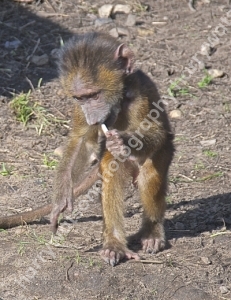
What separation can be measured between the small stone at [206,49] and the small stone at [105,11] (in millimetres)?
1322

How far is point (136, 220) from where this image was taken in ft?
24.4

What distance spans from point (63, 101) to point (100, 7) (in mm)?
2100

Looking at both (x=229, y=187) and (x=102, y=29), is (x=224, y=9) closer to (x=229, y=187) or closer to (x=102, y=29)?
(x=102, y=29)

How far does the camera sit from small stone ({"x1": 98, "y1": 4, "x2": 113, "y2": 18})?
432 inches

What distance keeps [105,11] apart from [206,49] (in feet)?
4.69

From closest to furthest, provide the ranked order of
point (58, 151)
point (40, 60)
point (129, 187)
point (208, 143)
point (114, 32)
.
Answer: point (129, 187) < point (58, 151) < point (208, 143) < point (40, 60) < point (114, 32)

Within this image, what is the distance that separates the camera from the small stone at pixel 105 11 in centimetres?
1096

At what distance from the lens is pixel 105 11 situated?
11.0 m

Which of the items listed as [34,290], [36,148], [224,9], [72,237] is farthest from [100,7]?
[34,290]

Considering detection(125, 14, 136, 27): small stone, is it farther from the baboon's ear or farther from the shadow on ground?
the baboon's ear

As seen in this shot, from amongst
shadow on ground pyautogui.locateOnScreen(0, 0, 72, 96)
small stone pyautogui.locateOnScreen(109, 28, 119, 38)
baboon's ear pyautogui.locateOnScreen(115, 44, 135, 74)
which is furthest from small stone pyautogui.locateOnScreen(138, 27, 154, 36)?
baboon's ear pyautogui.locateOnScreen(115, 44, 135, 74)

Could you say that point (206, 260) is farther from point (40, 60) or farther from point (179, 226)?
point (40, 60)

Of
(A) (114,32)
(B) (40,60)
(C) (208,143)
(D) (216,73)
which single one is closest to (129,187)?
(C) (208,143)

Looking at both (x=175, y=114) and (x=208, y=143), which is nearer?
(x=208, y=143)
